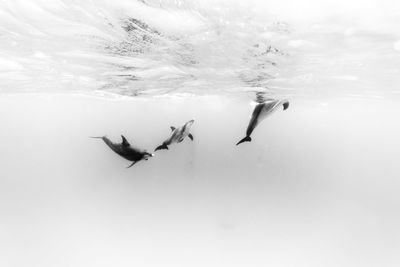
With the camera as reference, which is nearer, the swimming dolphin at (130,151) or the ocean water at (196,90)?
the swimming dolphin at (130,151)

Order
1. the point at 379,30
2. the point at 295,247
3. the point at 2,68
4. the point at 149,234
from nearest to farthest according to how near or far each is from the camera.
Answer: the point at 379,30 < the point at 2,68 < the point at 295,247 < the point at 149,234

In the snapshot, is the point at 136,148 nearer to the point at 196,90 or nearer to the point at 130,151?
the point at 130,151

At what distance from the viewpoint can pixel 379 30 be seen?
352 inches

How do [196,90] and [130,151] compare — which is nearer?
[130,151]

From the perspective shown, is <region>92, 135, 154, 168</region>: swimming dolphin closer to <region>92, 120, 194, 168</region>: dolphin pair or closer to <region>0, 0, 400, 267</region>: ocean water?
<region>92, 120, 194, 168</region>: dolphin pair

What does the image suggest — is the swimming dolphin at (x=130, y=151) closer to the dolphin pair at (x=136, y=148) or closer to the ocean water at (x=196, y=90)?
the dolphin pair at (x=136, y=148)

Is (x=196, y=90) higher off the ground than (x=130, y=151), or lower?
lower

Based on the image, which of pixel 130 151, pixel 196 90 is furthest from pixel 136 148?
pixel 196 90

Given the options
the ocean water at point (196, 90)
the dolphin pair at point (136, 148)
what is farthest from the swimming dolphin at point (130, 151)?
the ocean water at point (196, 90)

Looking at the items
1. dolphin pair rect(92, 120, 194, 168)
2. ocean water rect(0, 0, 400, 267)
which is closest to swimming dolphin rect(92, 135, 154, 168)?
dolphin pair rect(92, 120, 194, 168)

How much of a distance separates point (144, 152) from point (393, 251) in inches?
1901

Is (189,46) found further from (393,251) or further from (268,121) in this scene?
(268,121)

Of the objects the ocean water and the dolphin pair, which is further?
the ocean water

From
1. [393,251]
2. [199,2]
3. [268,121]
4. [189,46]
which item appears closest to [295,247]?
[393,251]
